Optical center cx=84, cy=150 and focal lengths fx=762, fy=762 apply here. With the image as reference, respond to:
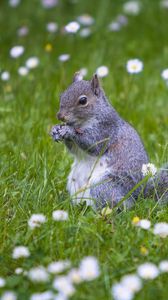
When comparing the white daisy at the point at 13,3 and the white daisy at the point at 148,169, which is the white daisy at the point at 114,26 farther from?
the white daisy at the point at 148,169

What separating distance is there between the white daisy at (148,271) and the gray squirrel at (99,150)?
36.1 inches

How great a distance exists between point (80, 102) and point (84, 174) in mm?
387

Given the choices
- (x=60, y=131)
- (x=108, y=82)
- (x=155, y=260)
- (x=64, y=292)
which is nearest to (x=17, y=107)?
(x=108, y=82)

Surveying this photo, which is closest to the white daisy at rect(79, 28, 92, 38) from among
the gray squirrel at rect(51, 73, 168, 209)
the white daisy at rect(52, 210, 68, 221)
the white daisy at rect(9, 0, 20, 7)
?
the white daisy at rect(9, 0, 20, 7)

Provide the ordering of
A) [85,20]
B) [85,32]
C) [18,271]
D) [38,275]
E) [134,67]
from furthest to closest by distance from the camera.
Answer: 1. [85,32]
2. [85,20]
3. [134,67]
4. [18,271]
5. [38,275]

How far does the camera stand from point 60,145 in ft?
15.7

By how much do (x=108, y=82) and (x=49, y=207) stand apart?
2340 mm

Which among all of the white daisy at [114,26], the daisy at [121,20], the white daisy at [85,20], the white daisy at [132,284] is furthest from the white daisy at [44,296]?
the daisy at [121,20]

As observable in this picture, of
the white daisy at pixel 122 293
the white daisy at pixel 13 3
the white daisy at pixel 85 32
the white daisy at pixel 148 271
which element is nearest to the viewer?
the white daisy at pixel 122 293

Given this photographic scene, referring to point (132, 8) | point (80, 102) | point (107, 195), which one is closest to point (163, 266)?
point (107, 195)

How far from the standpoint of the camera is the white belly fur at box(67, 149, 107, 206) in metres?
4.00

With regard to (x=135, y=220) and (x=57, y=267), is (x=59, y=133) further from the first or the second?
(x=57, y=267)

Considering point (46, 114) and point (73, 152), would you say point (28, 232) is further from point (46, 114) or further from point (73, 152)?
point (46, 114)

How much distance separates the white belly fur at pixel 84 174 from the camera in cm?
400
